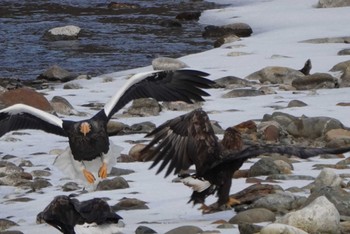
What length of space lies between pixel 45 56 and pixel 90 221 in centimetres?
1190

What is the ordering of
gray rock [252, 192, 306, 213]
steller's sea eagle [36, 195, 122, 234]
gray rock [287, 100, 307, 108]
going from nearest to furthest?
steller's sea eagle [36, 195, 122, 234]
gray rock [252, 192, 306, 213]
gray rock [287, 100, 307, 108]

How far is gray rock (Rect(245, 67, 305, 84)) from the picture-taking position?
12688 millimetres

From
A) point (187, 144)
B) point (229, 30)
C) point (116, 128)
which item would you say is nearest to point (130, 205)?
point (187, 144)

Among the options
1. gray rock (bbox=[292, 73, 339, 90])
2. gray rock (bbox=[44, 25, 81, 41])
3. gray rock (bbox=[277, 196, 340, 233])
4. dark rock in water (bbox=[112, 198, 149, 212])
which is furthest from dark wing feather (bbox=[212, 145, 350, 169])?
gray rock (bbox=[44, 25, 81, 41])

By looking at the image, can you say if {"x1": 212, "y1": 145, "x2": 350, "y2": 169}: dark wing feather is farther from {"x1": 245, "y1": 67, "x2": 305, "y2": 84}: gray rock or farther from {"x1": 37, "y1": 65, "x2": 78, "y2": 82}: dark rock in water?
{"x1": 37, "y1": 65, "x2": 78, "y2": 82}: dark rock in water

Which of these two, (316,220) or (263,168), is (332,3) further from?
(316,220)

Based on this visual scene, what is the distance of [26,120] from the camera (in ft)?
30.6

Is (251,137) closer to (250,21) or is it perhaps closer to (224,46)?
(224,46)

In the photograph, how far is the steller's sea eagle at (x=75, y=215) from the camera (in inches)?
233

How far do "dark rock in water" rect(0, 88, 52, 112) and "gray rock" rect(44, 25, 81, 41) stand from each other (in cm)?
717

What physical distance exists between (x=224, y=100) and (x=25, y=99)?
2.15 m

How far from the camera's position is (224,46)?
16391mm

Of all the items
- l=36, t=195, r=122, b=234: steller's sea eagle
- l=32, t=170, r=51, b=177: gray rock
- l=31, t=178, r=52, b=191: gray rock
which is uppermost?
l=36, t=195, r=122, b=234: steller's sea eagle

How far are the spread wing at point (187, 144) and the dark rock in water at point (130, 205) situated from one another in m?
0.32
